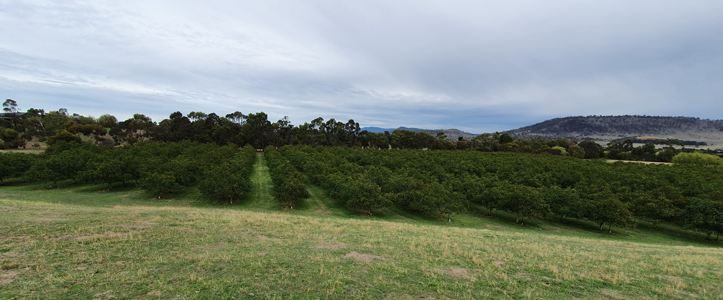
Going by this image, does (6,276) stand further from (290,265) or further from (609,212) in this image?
(609,212)

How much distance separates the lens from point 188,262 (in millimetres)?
10156

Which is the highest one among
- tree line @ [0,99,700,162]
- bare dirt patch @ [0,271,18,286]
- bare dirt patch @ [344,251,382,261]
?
tree line @ [0,99,700,162]

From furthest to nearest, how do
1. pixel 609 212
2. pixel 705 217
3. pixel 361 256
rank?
pixel 609 212 → pixel 705 217 → pixel 361 256

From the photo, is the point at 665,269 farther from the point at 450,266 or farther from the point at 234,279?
the point at 234,279

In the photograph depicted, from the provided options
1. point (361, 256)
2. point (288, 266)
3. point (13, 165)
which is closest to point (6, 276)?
point (288, 266)

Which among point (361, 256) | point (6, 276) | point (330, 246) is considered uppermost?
point (6, 276)

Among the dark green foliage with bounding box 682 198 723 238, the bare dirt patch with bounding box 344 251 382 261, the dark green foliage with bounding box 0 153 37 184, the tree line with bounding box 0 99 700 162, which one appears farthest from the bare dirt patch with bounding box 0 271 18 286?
the tree line with bounding box 0 99 700 162

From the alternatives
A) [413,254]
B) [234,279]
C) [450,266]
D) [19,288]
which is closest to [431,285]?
[450,266]

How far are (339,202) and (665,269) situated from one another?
31.1 meters

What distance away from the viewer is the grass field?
26.2ft

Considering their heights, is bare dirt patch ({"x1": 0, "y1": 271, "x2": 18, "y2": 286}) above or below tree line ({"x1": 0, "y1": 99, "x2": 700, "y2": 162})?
below

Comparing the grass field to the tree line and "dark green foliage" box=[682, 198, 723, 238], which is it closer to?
"dark green foliage" box=[682, 198, 723, 238]

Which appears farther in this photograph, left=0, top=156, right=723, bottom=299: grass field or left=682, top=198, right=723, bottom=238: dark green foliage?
left=682, top=198, right=723, bottom=238: dark green foliage

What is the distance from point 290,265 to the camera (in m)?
10.6
